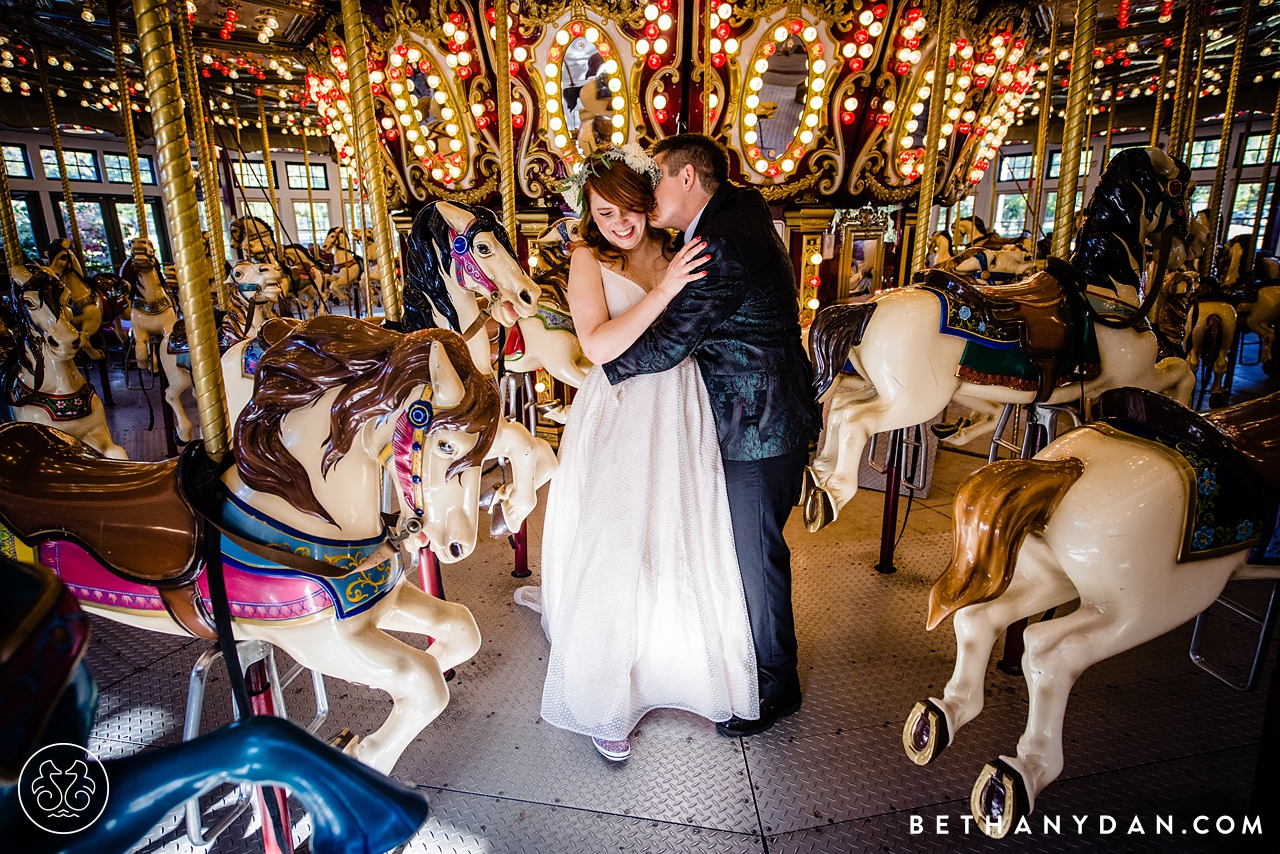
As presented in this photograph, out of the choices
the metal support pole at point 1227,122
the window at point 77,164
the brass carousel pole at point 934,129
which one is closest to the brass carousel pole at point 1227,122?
the metal support pole at point 1227,122

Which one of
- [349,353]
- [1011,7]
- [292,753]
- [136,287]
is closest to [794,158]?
[1011,7]

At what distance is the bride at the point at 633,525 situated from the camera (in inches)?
69.8

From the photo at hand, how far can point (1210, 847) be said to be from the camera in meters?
1.54

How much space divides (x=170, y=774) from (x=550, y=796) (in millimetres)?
1442

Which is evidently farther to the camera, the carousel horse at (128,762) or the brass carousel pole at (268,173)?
the brass carousel pole at (268,173)

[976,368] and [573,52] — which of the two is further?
[573,52]

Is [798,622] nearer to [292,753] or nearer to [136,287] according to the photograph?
[292,753]

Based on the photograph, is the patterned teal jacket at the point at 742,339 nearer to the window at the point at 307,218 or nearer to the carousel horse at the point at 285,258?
the carousel horse at the point at 285,258

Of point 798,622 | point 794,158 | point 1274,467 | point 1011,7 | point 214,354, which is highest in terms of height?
point 1011,7

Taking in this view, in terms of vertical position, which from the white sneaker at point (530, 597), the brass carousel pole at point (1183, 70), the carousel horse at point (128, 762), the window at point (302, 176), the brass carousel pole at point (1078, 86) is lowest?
the white sneaker at point (530, 597)

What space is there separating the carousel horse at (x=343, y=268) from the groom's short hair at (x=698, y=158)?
32.3 feet

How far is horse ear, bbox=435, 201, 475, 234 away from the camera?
232cm

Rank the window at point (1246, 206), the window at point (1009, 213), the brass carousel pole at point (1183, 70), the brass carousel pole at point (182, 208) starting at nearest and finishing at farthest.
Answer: the brass carousel pole at point (182, 208) < the brass carousel pole at point (1183, 70) < the window at point (1246, 206) < the window at point (1009, 213)

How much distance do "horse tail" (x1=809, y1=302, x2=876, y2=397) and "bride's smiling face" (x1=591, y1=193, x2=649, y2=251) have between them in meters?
0.88
